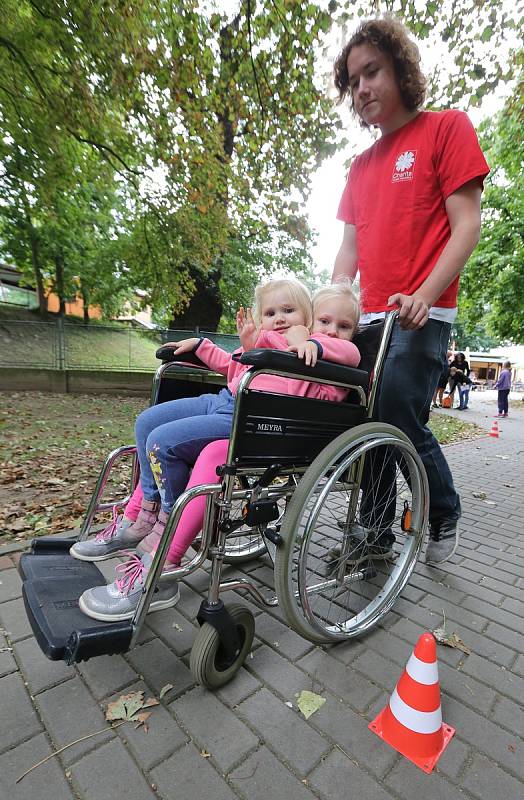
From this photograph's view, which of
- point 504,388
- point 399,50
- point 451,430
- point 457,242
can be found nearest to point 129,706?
point 457,242

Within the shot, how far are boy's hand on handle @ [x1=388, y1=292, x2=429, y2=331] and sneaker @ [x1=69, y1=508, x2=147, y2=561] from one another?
5.00 ft

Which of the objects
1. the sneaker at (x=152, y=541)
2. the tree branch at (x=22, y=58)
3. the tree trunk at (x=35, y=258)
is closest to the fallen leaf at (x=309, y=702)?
the sneaker at (x=152, y=541)

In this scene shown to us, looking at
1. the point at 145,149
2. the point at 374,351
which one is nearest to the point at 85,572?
the point at 374,351

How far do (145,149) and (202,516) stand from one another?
7.89 meters

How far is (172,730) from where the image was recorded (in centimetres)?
139

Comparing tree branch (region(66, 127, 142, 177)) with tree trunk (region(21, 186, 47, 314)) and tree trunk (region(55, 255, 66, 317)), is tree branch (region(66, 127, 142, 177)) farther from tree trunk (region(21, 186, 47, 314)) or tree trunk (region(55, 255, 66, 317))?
tree trunk (region(55, 255, 66, 317))

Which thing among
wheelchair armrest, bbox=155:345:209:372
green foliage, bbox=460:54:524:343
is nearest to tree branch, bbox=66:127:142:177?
wheelchair armrest, bbox=155:345:209:372

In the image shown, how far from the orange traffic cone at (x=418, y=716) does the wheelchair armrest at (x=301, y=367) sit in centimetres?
94

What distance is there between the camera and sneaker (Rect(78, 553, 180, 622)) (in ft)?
4.78

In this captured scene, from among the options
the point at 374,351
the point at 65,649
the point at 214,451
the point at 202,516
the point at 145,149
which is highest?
the point at 145,149

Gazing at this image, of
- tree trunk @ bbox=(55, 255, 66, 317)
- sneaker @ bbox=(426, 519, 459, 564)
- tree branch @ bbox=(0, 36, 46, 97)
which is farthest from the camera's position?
tree trunk @ bbox=(55, 255, 66, 317)

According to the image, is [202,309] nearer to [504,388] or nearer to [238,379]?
[504,388]

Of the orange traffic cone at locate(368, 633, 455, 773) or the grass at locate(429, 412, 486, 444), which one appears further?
the grass at locate(429, 412, 486, 444)

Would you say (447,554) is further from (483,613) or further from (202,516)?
(202,516)
